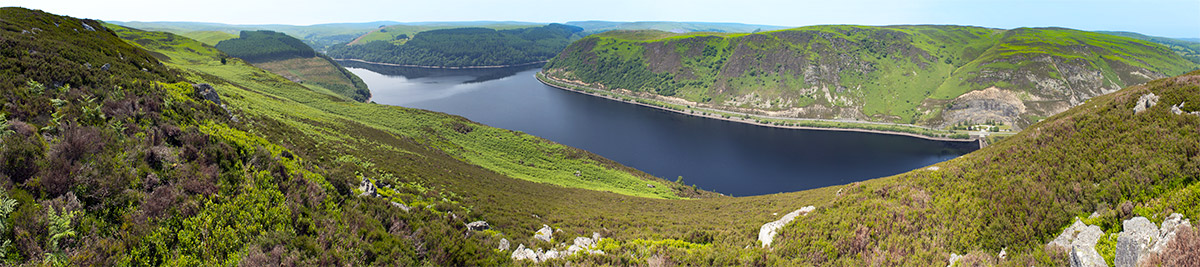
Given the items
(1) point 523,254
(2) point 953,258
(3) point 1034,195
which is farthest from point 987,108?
(1) point 523,254

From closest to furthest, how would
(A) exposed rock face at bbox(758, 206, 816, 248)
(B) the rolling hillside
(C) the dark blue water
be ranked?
(B) the rolling hillside
(A) exposed rock face at bbox(758, 206, 816, 248)
(C) the dark blue water

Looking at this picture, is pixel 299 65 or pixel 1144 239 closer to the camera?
pixel 1144 239

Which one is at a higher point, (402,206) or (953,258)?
(402,206)

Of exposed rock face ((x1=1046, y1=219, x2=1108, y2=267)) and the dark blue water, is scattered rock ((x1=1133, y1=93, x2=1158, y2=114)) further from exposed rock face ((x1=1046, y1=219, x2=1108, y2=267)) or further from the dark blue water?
the dark blue water

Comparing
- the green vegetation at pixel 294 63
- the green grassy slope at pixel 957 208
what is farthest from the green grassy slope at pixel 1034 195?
the green vegetation at pixel 294 63

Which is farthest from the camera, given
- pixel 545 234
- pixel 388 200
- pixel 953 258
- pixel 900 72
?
pixel 900 72

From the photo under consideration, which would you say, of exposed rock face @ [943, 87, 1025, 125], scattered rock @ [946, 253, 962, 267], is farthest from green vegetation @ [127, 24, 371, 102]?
exposed rock face @ [943, 87, 1025, 125]

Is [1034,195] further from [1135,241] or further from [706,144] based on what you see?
[706,144]
